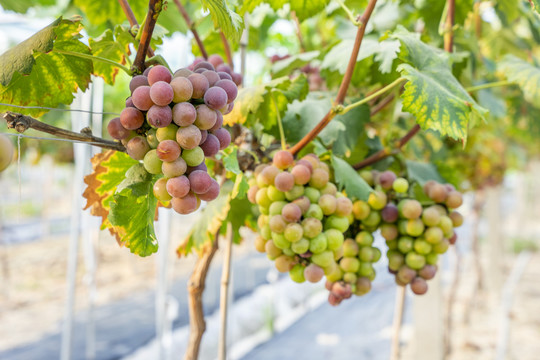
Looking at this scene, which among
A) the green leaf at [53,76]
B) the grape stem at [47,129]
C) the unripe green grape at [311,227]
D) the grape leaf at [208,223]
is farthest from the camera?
the grape leaf at [208,223]

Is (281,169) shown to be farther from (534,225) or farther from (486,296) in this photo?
(534,225)

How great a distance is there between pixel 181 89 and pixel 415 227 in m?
0.49

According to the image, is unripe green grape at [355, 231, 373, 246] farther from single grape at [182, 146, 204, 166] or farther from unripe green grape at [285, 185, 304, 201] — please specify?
single grape at [182, 146, 204, 166]

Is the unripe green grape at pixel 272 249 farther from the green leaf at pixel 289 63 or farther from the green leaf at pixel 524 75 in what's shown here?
the green leaf at pixel 524 75

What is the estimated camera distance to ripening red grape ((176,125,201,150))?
405mm

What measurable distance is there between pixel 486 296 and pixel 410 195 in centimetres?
449

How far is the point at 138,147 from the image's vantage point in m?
0.43

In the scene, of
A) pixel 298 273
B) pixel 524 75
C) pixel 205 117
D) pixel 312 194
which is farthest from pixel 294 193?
pixel 524 75

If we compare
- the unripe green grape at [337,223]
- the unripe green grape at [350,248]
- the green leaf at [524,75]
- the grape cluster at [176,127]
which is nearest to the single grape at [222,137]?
the grape cluster at [176,127]

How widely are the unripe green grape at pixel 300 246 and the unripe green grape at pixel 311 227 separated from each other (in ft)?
0.04

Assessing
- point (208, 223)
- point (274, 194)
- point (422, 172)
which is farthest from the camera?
point (422, 172)

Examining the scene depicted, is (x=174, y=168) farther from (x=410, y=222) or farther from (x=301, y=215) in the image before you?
(x=410, y=222)

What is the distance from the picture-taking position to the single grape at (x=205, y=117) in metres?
0.42

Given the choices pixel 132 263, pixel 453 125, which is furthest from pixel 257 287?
pixel 453 125
